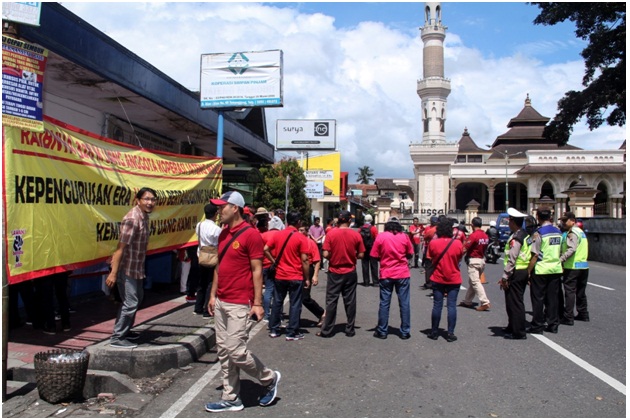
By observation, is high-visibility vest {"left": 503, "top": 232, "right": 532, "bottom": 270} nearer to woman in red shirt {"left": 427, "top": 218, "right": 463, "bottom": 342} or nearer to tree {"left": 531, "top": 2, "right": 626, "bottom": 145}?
woman in red shirt {"left": 427, "top": 218, "right": 463, "bottom": 342}

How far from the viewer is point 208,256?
8422mm

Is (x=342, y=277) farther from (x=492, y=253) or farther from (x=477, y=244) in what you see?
(x=492, y=253)

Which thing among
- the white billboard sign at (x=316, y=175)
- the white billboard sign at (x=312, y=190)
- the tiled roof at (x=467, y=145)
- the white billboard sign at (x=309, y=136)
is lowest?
the white billboard sign at (x=312, y=190)

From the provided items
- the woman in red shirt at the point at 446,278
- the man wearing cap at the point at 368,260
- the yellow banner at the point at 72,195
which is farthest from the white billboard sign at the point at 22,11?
the man wearing cap at the point at 368,260

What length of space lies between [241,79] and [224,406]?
8.38m

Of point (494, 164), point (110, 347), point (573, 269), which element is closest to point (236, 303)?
point (110, 347)

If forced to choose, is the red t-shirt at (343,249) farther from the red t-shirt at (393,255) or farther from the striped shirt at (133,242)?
the striped shirt at (133,242)

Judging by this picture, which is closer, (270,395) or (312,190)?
(270,395)

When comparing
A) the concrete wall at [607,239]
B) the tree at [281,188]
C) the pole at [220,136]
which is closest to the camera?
the pole at [220,136]

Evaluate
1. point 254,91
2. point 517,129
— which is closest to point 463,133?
point 517,129

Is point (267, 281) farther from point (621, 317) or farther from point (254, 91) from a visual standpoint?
point (621, 317)

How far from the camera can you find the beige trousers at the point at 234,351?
4.89 metres

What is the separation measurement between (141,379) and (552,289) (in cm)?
573

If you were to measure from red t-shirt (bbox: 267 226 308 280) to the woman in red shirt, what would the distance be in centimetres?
183
